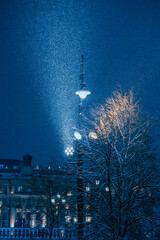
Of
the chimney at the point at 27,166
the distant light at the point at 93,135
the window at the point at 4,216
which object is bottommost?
the window at the point at 4,216

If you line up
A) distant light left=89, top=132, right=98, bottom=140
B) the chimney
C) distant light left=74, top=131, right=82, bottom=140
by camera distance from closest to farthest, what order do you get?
distant light left=89, top=132, right=98, bottom=140
distant light left=74, top=131, right=82, bottom=140
the chimney

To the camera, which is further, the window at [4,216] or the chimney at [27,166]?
the chimney at [27,166]

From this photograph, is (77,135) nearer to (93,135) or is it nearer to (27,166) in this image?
(93,135)

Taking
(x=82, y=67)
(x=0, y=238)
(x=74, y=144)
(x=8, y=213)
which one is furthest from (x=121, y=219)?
(x=8, y=213)

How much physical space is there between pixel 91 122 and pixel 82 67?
7.50 feet

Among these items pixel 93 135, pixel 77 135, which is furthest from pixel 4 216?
pixel 93 135

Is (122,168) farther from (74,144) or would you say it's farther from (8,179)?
(8,179)

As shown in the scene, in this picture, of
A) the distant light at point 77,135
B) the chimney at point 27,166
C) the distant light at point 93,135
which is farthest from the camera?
the chimney at point 27,166

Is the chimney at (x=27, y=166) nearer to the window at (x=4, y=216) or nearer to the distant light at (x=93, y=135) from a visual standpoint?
the window at (x=4, y=216)

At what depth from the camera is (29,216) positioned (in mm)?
46656

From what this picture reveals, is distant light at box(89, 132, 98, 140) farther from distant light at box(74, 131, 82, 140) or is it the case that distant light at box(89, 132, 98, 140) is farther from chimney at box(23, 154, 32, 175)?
chimney at box(23, 154, 32, 175)

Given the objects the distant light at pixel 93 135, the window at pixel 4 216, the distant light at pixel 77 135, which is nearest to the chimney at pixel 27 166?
the window at pixel 4 216

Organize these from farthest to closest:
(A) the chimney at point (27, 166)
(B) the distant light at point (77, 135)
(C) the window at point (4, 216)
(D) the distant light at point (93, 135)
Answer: (A) the chimney at point (27, 166)
(C) the window at point (4, 216)
(B) the distant light at point (77, 135)
(D) the distant light at point (93, 135)

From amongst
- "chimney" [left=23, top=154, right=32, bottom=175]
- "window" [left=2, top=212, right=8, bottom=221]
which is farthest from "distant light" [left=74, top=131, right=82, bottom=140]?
"chimney" [left=23, top=154, right=32, bottom=175]
